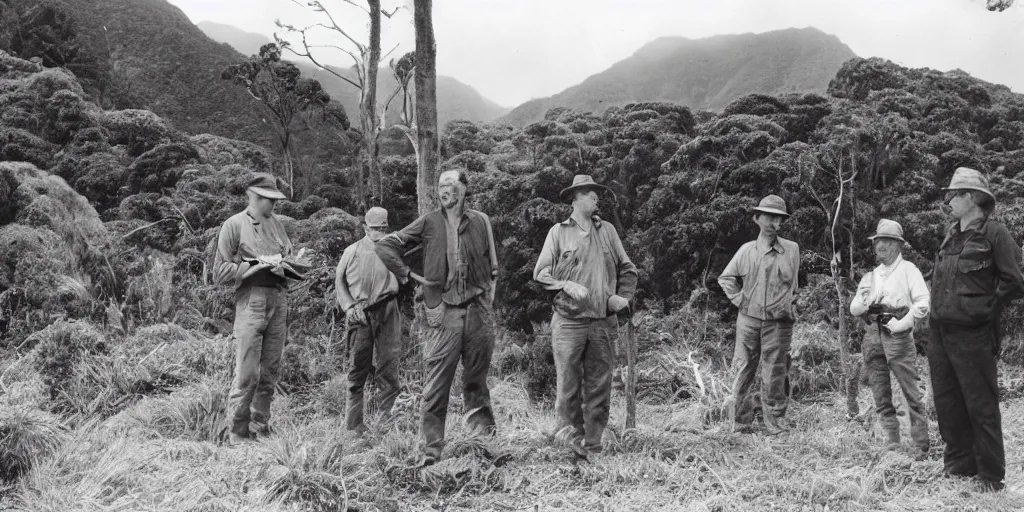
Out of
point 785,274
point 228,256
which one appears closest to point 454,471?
point 228,256

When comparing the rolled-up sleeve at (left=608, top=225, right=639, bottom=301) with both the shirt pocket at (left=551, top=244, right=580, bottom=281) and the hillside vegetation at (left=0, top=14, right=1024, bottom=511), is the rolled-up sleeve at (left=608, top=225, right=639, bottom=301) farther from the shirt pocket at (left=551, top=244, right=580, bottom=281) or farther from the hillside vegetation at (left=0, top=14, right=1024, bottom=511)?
the hillside vegetation at (left=0, top=14, right=1024, bottom=511)

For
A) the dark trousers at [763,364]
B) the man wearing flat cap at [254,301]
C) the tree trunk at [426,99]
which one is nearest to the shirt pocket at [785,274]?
the dark trousers at [763,364]

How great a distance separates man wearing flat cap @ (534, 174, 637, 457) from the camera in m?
4.33

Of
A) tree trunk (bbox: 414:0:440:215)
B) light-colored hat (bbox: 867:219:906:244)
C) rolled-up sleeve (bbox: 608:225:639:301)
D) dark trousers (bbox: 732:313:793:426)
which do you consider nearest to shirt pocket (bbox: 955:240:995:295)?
light-colored hat (bbox: 867:219:906:244)

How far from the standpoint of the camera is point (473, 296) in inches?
166

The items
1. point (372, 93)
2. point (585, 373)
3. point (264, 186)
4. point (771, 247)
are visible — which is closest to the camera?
point (585, 373)

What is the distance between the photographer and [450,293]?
→ 420 centimetres

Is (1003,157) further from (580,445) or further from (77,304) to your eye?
(77,304)

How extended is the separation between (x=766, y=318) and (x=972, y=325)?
4.83ft

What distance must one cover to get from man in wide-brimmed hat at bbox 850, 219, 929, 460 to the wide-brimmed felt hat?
178 inches

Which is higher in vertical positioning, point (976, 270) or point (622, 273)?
point (976, 270)

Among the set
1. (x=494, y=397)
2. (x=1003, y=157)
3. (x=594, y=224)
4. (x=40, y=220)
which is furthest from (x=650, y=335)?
(x=1003, y=157)

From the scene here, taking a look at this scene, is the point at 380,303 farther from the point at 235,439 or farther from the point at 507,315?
the point at 507,315

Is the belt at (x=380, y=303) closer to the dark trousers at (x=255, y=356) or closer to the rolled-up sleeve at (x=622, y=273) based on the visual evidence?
the dark trousers at (x=255, y=356)
